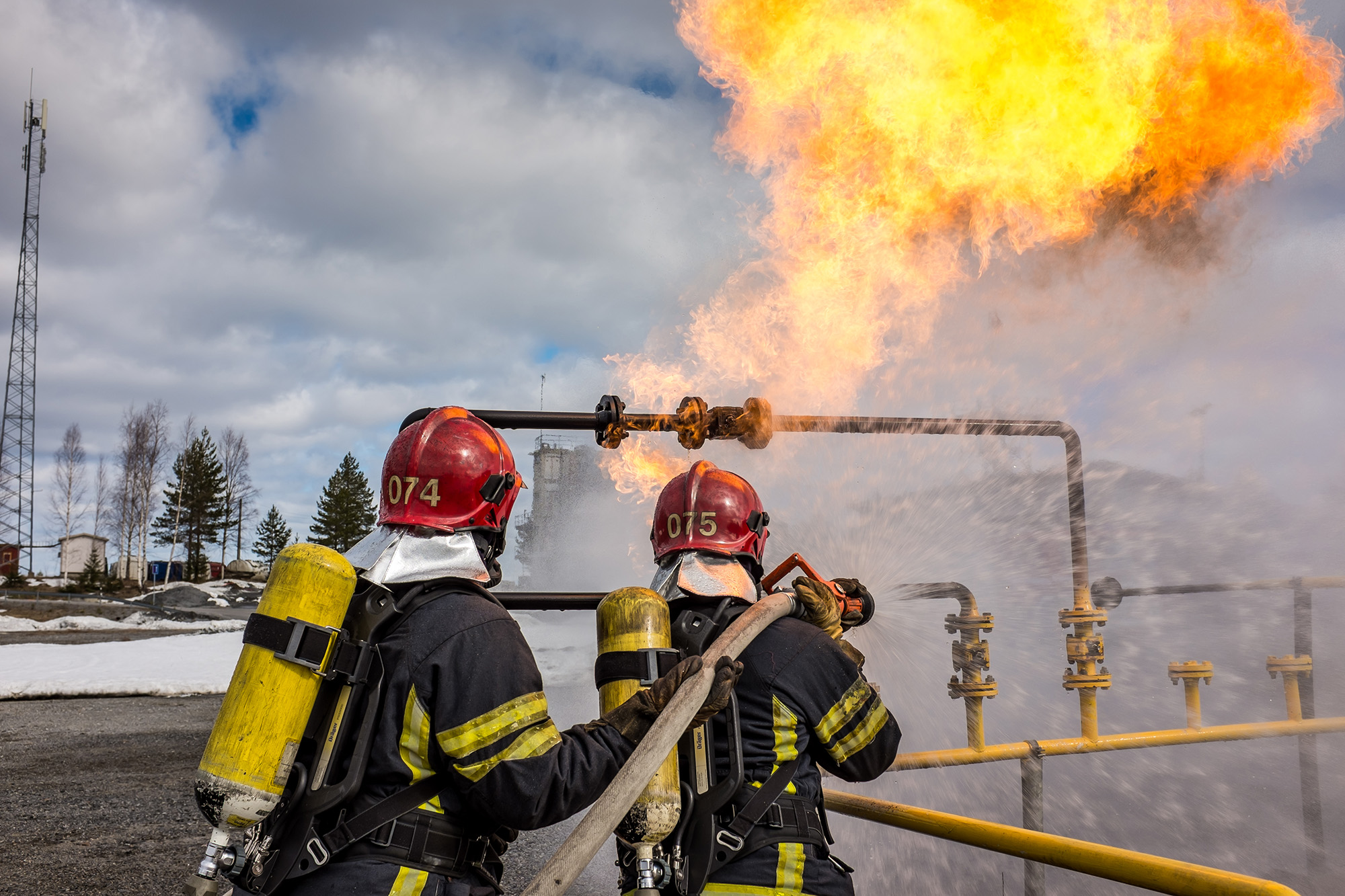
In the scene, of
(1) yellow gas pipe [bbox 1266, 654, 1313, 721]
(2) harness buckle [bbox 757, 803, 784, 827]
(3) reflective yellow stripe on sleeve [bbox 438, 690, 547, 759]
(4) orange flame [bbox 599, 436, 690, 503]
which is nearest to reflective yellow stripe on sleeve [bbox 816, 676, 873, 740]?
(2) harness buckle [bbox 757, 803, 784, 827]

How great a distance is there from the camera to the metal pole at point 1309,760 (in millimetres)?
4988

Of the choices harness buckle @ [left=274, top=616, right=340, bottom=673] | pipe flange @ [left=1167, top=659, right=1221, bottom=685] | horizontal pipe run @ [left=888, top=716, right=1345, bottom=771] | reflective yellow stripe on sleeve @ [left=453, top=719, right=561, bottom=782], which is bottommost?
horizontal pipe run @ [left=888, top=716, right=1345, bottom=771]

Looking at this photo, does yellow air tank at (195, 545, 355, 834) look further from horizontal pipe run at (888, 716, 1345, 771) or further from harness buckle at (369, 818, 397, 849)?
horizontal pipe run at (888, 716, 1345, 771)

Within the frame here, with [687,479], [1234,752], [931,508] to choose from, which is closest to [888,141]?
[931,508]

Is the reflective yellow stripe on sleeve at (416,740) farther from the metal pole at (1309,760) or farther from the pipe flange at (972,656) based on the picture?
the metal pole at (1309,760)

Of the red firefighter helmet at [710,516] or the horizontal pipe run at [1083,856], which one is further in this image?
the red firefighter helmet at [710,516]

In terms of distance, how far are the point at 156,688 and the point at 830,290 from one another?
1258cm

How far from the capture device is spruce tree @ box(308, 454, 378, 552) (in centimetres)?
4791

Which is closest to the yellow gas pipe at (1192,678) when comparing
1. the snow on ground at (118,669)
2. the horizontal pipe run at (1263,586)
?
the horizontal pipe run at (1263,586)

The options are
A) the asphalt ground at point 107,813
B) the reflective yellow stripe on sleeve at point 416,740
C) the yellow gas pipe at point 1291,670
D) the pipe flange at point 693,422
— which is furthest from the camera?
the asphalt ground at point 107,813

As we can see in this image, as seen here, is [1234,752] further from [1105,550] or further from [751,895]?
[751,895]

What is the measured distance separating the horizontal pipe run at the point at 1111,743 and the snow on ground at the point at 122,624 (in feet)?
70.8

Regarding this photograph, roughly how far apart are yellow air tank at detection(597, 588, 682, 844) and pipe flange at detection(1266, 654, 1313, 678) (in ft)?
13.3

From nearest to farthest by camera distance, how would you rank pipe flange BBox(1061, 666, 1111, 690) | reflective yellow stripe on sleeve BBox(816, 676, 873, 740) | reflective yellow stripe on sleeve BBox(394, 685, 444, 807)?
1. reflective yellow stripe on sleeve BBox(394, 685, 444, 807)
2. reflective yellow stripe on sleeve BBox(816, 676, 873, 740)
3. pipe flange BBox(1061, 666, 1111, 690)
